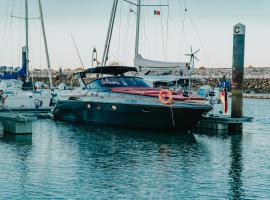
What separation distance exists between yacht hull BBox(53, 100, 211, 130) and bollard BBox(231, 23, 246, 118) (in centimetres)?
220

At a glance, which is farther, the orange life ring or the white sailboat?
the white sailboat

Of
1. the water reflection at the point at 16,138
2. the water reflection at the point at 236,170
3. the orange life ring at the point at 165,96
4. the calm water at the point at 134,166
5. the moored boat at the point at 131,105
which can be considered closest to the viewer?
the calm water at the point at 134,166

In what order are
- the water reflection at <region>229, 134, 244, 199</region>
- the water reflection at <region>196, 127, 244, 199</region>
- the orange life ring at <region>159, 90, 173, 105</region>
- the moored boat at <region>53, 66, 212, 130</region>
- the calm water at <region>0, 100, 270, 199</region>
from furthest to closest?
1. the moored boat at <region>53, 66, 212, 130</region>
2. the orange life ring at <region>159, 90, 173, 105</region>
3. the water reflection at <region>196, 127, 244, 199</region>
4. the water reflection at <region>229, 134, 244, 199</region>
5. the calm water at <region>0, 100, 270, 199</region>

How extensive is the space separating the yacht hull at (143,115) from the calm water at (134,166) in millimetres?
873

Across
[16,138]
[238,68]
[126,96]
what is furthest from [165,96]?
[16,138]

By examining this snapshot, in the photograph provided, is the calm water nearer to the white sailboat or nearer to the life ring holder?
the white sailboat

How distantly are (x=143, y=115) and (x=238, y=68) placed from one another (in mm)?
5614

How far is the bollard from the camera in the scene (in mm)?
30062

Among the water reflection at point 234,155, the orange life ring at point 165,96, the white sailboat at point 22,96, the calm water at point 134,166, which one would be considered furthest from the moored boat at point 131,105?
the white sailboat at point 22,96

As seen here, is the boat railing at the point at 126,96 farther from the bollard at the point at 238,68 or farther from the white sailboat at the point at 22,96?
the white sailboat at the point at 22,96

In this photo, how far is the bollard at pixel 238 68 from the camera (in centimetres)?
3006

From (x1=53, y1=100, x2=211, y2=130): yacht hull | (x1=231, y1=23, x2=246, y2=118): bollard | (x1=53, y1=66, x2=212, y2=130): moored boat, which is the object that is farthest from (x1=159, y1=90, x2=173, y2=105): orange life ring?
(x1=231, y1=23, x2=246, y2=118): bollard

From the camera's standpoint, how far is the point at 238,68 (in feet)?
98.7

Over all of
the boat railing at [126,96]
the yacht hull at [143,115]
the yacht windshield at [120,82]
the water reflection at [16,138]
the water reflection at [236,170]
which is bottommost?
the water reflection at [236,170]
